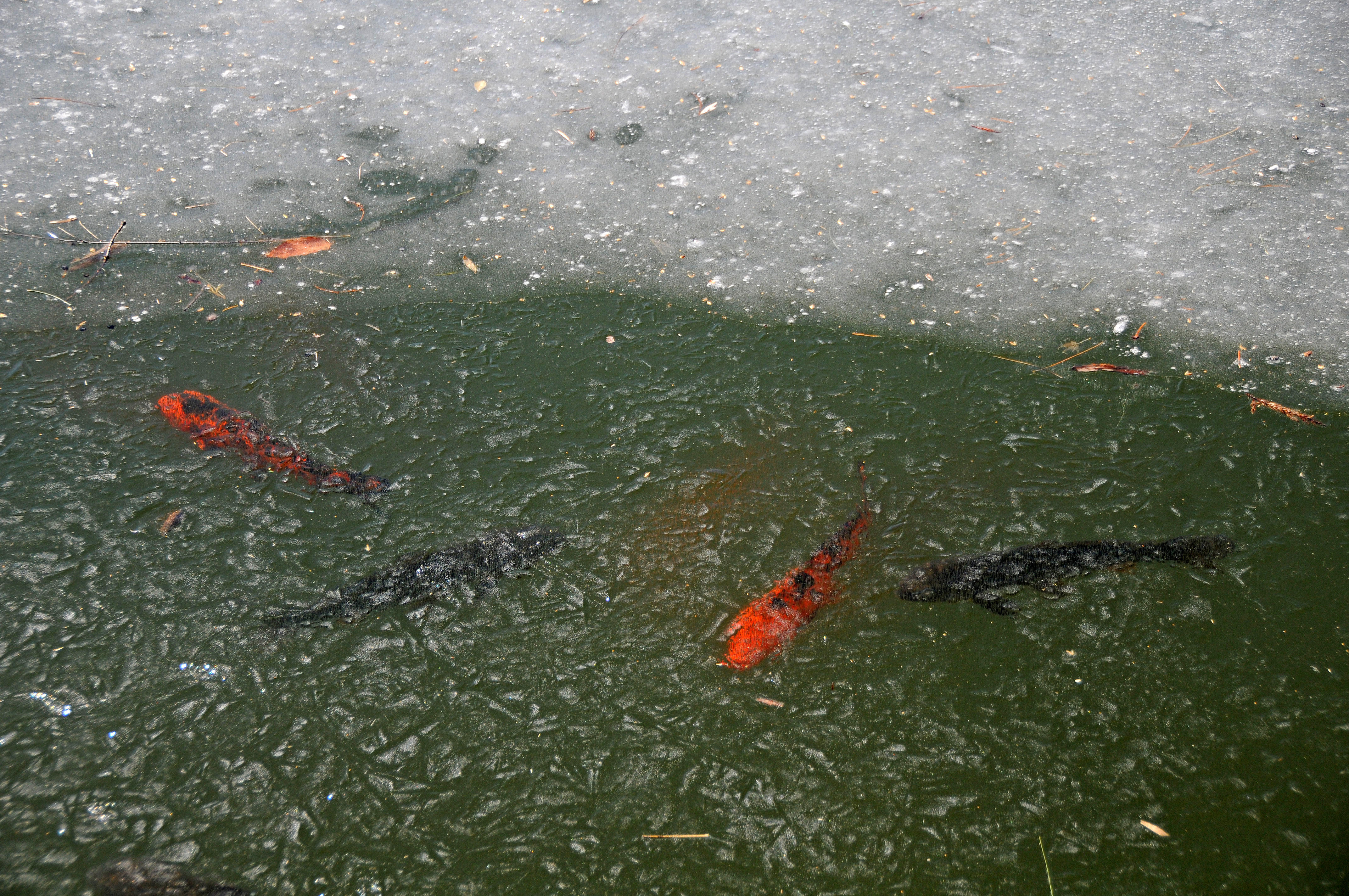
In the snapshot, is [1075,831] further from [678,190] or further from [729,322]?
[678,190]

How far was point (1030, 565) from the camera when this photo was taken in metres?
3.32

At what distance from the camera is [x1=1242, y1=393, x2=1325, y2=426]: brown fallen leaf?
3.77 metres

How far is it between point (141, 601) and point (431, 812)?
158 cm

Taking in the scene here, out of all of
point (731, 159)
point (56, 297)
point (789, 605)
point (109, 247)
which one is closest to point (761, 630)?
point (789, 605)

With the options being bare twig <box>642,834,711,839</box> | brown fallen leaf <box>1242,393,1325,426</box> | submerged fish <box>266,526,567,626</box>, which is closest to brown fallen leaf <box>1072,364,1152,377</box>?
brown fallen leaf <box>1242,393,1325,426</box>

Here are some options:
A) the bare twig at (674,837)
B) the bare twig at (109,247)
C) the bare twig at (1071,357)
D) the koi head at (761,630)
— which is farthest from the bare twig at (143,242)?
the bare twig at (1071,357)

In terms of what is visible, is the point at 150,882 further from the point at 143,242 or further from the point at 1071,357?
the point at 1071,357

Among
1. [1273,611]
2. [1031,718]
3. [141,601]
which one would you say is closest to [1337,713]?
[1273,611]

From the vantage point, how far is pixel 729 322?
427cm

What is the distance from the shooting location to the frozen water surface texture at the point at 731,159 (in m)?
4.34

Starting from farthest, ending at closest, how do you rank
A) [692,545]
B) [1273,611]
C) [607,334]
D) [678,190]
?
[678,190] → [607,334] → [692,545] → [1273,611]

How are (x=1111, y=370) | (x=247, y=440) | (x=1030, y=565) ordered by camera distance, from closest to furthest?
(x=1030, y=565), (x=247, y=440), (x=1111, y=370)

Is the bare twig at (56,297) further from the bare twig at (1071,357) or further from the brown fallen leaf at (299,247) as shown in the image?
the bare twig at (1071,357)

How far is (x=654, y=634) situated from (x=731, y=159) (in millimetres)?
3267
